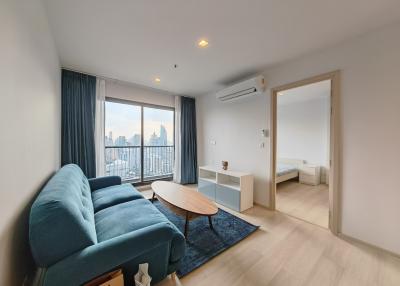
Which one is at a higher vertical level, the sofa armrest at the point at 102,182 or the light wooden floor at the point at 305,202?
the sofa armrest at the point at 102,182

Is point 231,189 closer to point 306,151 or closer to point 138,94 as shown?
point 138,94

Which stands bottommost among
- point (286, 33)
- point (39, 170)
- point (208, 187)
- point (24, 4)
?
point (208, 187)

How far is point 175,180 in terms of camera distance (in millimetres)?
4258

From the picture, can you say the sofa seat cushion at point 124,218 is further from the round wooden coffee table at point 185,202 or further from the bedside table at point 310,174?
the bedside table at point 310,174

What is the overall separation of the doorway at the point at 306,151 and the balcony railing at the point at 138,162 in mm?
2783

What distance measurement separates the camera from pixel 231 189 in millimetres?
2898

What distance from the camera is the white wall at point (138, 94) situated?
131 inches

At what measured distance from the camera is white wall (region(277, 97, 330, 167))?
445 cm

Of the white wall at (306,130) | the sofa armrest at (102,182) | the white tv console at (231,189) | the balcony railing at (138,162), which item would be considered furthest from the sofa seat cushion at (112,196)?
the white wall at (306,130)

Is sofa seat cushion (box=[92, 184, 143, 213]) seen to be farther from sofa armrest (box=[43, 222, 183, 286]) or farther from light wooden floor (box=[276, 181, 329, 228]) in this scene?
light wooden floor (box=[276, 181, 329, 228])

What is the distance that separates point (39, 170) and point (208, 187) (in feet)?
8.57

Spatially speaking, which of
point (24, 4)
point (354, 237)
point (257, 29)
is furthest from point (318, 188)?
point (24, 4)

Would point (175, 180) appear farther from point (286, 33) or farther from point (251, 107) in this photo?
point (286, 33)

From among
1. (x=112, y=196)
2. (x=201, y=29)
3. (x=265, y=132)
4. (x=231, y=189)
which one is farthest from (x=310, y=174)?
(x=112, y=196)
